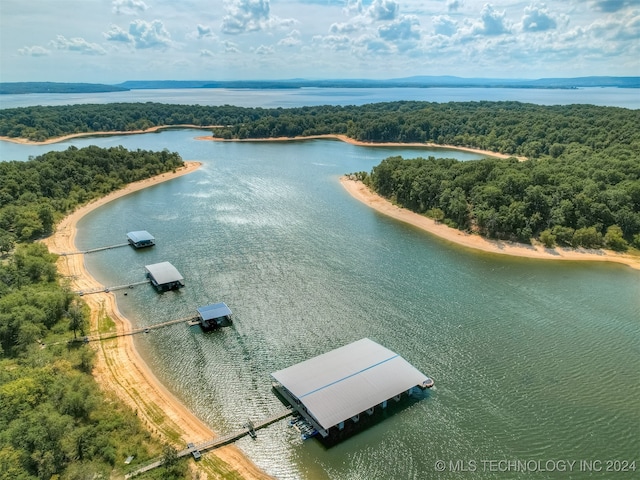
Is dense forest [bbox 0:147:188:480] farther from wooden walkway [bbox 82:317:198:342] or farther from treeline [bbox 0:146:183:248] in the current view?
wooden walkway [bbox 82:317:198:342]

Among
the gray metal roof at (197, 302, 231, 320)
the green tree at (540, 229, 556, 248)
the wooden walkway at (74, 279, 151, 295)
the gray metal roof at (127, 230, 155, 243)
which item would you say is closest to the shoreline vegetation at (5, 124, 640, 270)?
the green tree at (540, 229, 556, 248)

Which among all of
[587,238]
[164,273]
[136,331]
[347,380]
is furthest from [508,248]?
[136,331]

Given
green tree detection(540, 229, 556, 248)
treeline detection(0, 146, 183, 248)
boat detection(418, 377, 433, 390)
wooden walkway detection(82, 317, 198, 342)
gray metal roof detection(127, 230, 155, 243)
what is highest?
treeline detection(0, 146, 183, 248)

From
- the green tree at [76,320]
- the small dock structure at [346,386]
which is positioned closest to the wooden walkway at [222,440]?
the small dock structure at [346,386]

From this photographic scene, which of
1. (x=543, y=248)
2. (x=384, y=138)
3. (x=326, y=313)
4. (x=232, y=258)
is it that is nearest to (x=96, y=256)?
(x=232, y=258)

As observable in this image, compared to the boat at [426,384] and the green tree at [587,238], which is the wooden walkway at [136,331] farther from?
the green tree at [587,238]

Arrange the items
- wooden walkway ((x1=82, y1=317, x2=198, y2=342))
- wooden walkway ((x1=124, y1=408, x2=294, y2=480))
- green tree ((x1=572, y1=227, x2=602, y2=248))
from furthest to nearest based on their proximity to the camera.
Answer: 1. green tree ((x1=572, y1=227, x2=602, y2=248))
2. wooden walkway ((x1=82, y1=317, x2=198, y2=342))
3. wooden walkway ((x1=124, y1=408, x2=294, y2=480))

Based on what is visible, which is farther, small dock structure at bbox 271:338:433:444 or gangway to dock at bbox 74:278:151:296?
gangway to dock at bbox 74:278:151:296

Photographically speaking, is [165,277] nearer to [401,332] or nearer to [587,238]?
[401,332]
